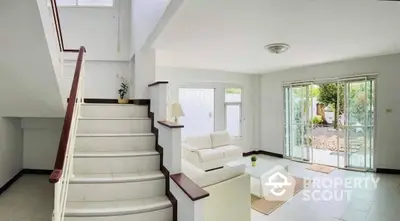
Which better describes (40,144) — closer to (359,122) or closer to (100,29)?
(100,29)

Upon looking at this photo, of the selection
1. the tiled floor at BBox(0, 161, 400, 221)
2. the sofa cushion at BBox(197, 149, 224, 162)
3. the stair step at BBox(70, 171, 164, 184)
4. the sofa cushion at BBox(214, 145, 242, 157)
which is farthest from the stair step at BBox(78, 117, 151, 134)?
the sofa cushion at BBox(214, 145, 242, 157)

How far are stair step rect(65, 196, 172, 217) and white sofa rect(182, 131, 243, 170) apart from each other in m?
2.69

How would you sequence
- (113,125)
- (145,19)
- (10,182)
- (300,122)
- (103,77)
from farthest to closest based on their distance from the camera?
(300,122), (103,77), (10,182), (145,19), (113,125)

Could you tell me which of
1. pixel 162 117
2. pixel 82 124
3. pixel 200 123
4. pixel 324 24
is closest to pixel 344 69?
pixel 324 24

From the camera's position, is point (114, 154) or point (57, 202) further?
point (114, 154)

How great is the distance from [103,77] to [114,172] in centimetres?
302

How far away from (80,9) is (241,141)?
5420 mm

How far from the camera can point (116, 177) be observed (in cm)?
268

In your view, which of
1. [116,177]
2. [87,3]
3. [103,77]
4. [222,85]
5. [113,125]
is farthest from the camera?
[222,85]

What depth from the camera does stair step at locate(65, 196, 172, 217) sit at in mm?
2266

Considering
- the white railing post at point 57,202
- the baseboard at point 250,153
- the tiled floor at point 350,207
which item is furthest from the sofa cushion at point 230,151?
the white railing post at point 57,202
